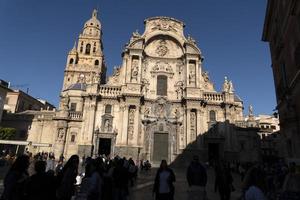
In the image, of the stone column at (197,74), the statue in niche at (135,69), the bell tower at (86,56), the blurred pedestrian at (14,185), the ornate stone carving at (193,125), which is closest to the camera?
the blurred pedestrian at (14,185)

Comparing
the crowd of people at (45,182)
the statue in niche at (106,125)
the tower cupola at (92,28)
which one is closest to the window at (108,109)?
the statue in niche at (106,125)

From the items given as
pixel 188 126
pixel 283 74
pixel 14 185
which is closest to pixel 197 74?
pixel 188 126

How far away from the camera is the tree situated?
104 feet

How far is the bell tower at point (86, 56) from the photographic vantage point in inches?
1973

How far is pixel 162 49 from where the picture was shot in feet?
105

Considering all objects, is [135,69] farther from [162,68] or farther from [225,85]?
[225,85]

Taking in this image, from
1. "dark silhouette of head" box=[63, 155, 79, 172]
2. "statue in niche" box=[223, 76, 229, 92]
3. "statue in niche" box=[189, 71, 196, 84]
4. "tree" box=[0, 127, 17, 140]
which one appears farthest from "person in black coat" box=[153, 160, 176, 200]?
"tree" box=[0, 127, 17, 140]

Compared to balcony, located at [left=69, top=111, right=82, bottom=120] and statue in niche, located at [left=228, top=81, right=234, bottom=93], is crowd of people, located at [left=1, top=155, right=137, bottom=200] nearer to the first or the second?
balcony, located at [left=69, top=111, right=82, bottom=120]

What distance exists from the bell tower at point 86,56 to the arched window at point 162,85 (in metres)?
21.7

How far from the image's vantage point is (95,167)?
522 cm

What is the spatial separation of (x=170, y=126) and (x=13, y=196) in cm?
2456

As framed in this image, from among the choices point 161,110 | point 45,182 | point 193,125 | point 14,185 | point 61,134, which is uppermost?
point 161,110

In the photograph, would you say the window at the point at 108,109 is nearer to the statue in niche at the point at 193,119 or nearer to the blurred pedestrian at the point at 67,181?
the statue in niche at the point at 193,119

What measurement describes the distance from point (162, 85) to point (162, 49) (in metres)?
4.98
